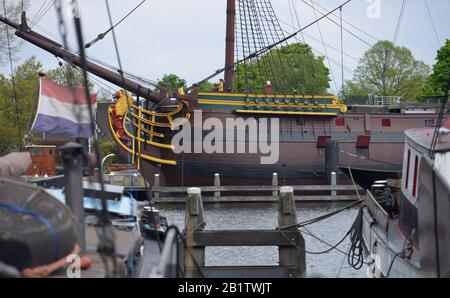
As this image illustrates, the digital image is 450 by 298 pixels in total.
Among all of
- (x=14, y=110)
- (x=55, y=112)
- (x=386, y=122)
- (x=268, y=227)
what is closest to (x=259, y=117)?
(x=386, y=122)

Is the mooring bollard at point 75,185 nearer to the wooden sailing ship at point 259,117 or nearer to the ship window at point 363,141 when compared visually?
the wooden sailing ship at point 259,117

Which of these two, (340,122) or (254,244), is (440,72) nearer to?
(340,122)

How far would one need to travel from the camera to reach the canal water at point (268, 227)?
21.0 meters

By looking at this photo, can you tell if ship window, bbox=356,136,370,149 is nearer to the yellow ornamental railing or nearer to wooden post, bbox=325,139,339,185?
wooden post, bbox=325,139,339,185

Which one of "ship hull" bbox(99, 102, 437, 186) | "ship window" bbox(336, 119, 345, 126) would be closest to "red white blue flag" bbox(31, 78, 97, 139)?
"ship hull" bbox(99, 102, 437, 186)

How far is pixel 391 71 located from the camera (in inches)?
3036

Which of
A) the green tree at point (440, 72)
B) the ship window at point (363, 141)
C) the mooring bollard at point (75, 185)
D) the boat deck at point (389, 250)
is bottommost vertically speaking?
the boat deck at point (389, 250)

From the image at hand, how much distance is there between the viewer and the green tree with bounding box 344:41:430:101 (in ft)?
252

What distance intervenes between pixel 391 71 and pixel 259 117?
34763mm

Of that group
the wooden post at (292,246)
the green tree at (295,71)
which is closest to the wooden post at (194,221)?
the wooden post at (292,246)

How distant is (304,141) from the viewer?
45.7 m

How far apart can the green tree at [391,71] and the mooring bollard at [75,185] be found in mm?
68269

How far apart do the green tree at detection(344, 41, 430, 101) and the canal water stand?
1594 inches
